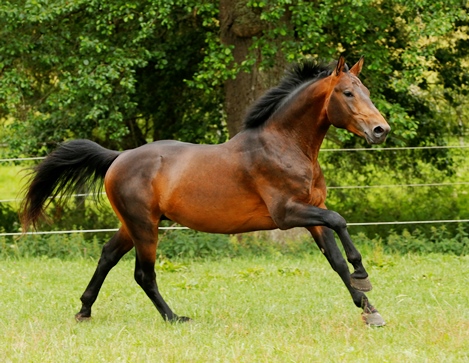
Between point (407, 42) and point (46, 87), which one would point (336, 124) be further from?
point (46, 87)

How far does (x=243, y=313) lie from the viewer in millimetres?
7121

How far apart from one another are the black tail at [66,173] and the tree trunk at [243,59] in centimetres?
426

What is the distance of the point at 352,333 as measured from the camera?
19.0 ft

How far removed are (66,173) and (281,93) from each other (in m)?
2.24

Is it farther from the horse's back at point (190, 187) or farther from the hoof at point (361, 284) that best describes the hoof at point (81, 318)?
the hoof at point (361, 284)

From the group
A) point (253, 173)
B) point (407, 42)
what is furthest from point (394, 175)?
point (253, 173)

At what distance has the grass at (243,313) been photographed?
5277mm

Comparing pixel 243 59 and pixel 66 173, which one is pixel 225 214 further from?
pixel 243 59

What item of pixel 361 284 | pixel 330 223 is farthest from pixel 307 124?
pixel 361 284

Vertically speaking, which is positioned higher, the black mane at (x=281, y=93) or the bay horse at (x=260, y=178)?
the black mane at (x=281, y=93)

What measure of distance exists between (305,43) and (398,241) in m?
3.04

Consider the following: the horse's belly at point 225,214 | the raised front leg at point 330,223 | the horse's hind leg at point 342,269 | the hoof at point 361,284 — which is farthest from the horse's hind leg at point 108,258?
the hoof at point 361,284

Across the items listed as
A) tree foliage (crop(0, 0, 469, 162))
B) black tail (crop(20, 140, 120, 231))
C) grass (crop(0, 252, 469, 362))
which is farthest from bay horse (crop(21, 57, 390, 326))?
tree foliage (crop(0, 0, 469, 162))

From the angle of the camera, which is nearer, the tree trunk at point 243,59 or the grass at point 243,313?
the grass at point 243,313
